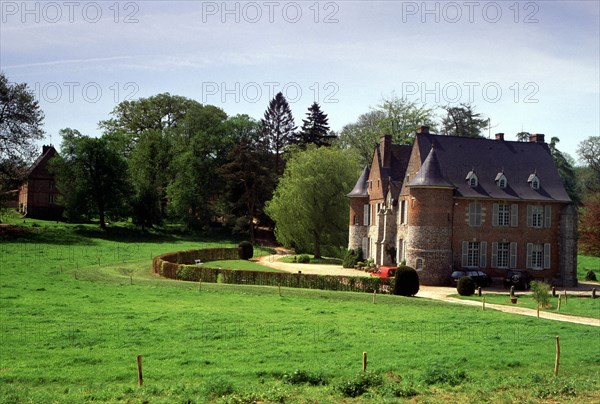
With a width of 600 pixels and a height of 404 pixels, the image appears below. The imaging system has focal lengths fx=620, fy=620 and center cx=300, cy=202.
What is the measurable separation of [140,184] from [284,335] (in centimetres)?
5863

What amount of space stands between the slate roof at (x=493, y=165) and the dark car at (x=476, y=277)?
5.73m

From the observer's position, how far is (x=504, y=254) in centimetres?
4662

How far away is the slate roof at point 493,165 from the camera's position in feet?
153

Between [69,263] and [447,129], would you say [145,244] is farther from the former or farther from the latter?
[447,129]

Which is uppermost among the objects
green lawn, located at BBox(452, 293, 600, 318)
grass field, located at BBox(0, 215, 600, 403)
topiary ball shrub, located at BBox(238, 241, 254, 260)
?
topiary ball shrub, located at BBox(238, 241, 254, 260)

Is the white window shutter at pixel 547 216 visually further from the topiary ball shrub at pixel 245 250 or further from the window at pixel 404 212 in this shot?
the topiary ball shrub at pixel 245 250

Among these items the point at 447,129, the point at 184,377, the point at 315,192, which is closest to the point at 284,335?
the point at 184,377

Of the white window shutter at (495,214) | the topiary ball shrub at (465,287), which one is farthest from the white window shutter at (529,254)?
the topiary ball shrub at (465,287)

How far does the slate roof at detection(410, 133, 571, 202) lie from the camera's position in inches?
1836

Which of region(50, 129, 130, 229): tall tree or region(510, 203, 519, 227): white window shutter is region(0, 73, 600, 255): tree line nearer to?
region(50, 129, 130, 229): tall tree

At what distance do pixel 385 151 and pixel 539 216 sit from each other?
44.6ft

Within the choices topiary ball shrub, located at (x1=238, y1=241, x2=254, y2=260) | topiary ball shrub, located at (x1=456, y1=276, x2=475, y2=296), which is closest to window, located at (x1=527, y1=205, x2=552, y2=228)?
topiary ball shrub, located at (x1=456, y1=276, x2=475, y2=296)

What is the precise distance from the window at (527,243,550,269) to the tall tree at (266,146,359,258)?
762 inches

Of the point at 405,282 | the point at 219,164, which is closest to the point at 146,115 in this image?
the point at 219,164
